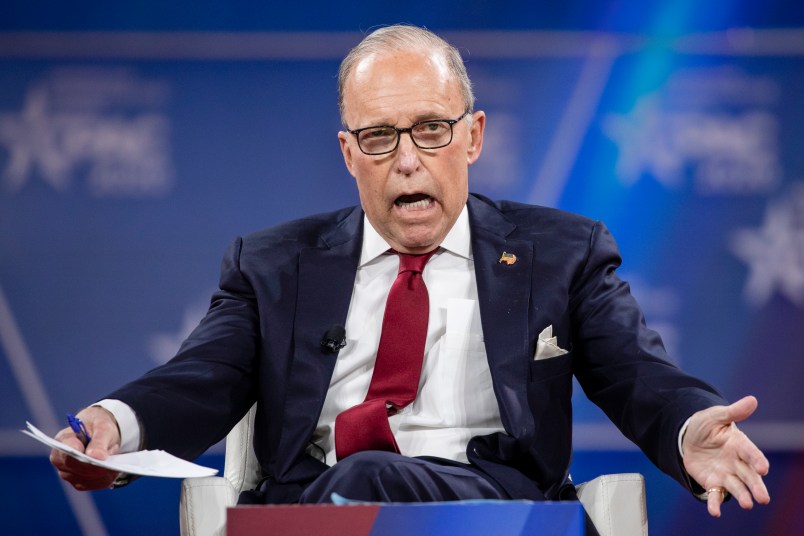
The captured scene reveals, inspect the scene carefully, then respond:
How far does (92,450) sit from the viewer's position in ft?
5.94

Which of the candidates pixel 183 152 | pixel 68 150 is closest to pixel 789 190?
pixel 183 152

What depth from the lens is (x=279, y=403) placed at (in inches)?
90.1

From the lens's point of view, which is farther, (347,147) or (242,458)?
(347,147)

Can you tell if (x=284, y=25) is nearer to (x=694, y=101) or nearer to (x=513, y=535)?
(x=694, y=101)

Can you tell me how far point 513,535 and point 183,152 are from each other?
2651mm

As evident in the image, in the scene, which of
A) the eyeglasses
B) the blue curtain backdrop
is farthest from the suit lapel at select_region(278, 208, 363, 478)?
the blue curtain backdrop

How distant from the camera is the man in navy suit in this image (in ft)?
7.14

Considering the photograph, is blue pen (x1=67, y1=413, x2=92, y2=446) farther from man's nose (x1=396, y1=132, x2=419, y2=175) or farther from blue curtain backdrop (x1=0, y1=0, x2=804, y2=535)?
blue curtain backdrop (x1=0, y1=0, x2=804, y2=535)

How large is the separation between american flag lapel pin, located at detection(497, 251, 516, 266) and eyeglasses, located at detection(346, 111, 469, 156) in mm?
275

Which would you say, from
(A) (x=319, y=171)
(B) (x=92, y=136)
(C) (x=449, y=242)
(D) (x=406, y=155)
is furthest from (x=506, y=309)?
(B) (x=92, y=136)

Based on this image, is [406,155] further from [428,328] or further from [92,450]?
[92,450]

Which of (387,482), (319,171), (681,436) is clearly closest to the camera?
(387,482)

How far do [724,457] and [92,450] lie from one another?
105 cm

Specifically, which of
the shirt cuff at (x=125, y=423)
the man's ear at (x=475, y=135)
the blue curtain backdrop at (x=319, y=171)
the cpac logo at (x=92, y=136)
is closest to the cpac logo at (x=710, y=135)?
the blue curtain backdrop at (x=319, y=171)
